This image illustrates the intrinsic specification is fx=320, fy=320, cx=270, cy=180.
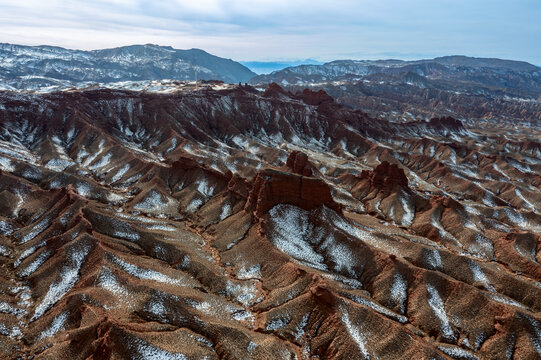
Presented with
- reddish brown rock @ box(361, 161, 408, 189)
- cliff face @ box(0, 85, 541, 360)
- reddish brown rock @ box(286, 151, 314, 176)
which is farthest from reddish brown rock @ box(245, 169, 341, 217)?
reddish brown rock @ box(361, 161, 408, 189)

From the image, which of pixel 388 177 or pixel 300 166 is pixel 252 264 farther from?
pixel 388 177

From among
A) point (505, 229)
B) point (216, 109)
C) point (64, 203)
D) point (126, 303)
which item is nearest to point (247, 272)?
point (126, 303)

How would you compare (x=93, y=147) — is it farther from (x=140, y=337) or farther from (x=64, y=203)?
(x=140, y=337)

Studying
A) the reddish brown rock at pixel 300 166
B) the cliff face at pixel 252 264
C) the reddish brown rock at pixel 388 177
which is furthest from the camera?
the reddish brown rock at pixel 388 177

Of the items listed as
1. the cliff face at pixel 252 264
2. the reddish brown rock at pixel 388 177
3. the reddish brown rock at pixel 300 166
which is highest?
the reddish brown rock at pixel 300 166

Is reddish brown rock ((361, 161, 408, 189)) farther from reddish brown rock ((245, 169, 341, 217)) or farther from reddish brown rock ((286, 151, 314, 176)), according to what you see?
reddish brown rock ((245, 169, 341, 217))

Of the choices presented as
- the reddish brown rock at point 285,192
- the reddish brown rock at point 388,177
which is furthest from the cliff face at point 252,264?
the reddish brown rock at point 388,177

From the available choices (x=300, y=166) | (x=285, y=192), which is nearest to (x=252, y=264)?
(x=285, y=192)

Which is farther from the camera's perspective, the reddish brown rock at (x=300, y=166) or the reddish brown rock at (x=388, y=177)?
the reddish brown rock at (x=388, y=177)

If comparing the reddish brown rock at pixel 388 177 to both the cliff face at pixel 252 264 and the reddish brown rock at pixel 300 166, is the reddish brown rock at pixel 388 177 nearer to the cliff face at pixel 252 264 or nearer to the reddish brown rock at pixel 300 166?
the cliff face at pixel 252 264
